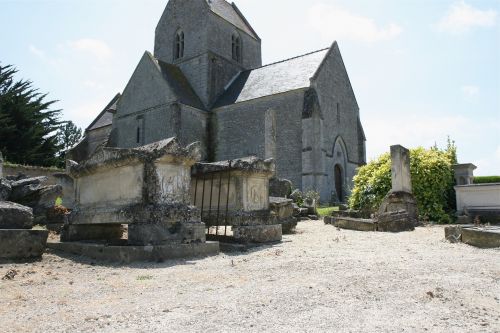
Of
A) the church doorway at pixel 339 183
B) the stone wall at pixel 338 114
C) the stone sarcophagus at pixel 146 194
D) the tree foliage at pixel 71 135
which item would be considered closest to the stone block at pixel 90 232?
the stone sarcophagus at pixel 146 194

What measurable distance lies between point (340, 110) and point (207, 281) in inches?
869

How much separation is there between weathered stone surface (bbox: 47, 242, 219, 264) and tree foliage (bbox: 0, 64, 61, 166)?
2378cm

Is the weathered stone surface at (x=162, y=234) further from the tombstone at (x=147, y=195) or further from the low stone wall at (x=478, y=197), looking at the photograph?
the low stone wall at (x=478, y=197)

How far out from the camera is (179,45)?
28.2m

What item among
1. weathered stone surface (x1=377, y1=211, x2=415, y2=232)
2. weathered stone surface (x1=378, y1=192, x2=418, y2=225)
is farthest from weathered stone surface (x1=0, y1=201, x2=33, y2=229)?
weathered stone surface (x1=378, y1=192, x2=418, y2=225)

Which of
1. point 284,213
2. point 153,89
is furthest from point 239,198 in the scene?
point 153,89

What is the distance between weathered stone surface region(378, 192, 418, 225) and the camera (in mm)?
10745

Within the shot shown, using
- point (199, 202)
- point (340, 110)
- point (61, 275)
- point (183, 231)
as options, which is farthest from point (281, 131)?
point (61, 275)

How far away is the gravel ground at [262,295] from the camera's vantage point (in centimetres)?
253

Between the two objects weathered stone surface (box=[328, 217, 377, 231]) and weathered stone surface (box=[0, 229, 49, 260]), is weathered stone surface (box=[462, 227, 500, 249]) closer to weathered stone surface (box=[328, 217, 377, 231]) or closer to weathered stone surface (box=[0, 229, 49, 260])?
weathered stone surface (box=[328, 217, 377, 231])

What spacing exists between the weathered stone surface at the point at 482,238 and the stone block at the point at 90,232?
601cm

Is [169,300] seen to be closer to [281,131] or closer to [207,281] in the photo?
[207,281]

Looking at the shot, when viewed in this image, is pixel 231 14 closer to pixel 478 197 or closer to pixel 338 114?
pixel 338 114

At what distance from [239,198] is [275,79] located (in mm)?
17829
